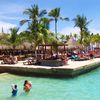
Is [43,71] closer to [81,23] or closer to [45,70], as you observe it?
[45,70]

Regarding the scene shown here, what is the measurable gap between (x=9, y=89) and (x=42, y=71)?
5.55m

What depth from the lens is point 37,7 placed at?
3512cm

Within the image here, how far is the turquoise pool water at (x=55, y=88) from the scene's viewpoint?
1717 centimetres

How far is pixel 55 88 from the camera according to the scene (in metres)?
19.8

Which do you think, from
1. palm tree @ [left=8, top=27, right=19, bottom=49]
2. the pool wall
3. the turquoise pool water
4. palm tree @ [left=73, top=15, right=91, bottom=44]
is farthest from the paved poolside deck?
palm tree @ [left=73, top=15, right=91, bottom=44]

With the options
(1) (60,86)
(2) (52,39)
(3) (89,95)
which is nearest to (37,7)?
(2) (52,39)

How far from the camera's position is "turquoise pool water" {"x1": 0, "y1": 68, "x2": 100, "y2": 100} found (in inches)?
676

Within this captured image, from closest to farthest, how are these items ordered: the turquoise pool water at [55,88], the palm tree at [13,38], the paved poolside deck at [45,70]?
the turquoise pool water at [55,88] → the paved poolside deck at [45,70] → the palm tree at [13,38]

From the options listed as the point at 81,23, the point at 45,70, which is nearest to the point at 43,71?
the point at 45,70

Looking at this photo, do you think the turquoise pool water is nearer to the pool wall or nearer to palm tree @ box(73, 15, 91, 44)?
the pool wall

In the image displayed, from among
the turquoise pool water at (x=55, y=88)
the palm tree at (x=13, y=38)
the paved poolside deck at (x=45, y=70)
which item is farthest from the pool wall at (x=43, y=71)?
the palm tree at (x=13, y=38)

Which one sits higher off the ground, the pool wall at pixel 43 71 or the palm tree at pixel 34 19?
the palm tree at pixel 34 19

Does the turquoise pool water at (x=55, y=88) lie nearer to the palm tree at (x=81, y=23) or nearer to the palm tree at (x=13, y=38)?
the palm tree at (x=13, y=38)

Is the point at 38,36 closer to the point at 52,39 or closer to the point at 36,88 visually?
the point at 52,39
